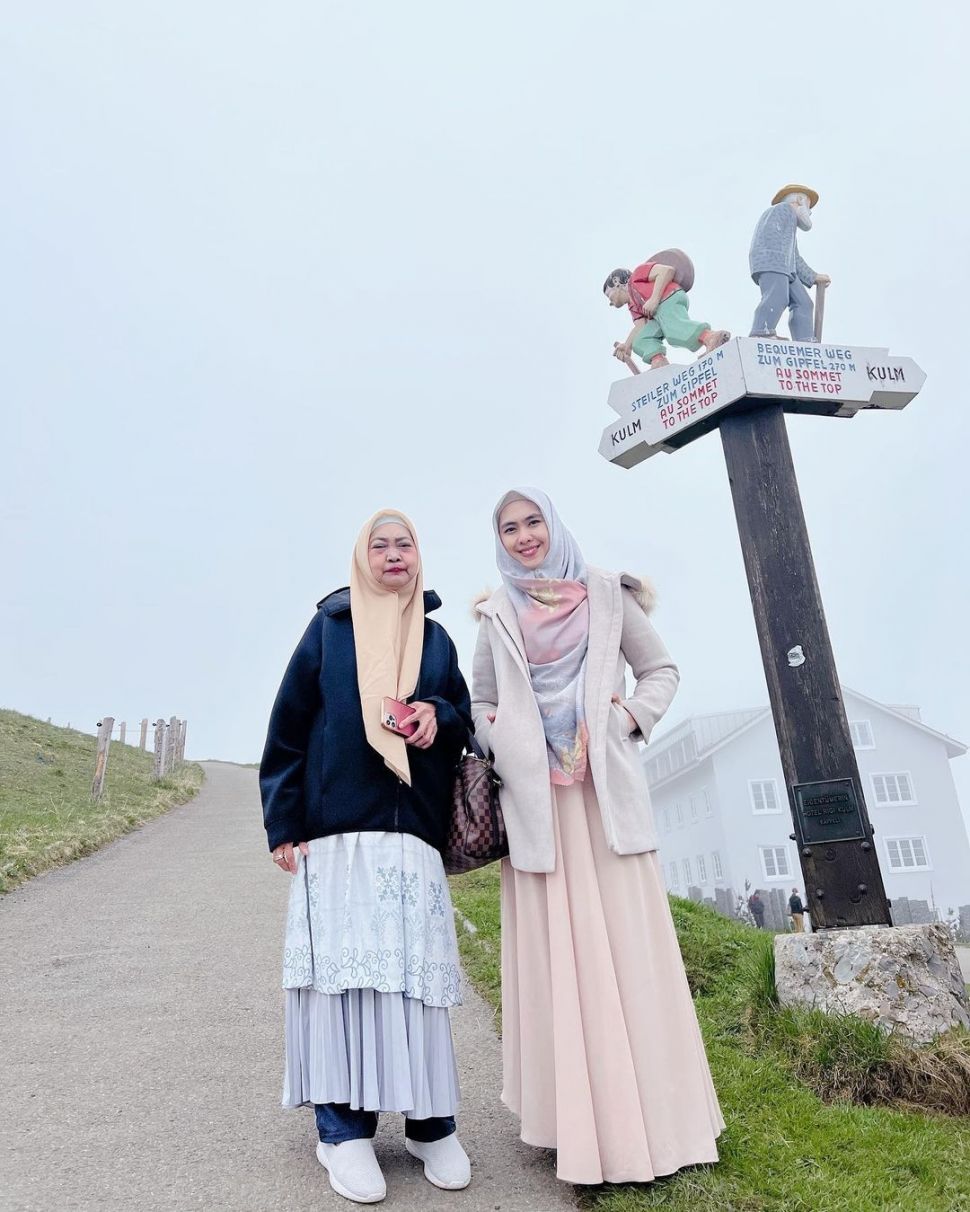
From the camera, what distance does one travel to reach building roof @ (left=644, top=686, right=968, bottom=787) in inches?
1122

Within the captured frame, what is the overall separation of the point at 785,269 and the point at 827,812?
297 centimetres

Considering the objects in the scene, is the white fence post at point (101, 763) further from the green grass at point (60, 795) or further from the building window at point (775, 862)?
the building window at point (775, 862)

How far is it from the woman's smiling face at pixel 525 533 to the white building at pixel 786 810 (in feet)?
78.1

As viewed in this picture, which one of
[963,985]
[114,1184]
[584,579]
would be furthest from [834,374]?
[114,1184]

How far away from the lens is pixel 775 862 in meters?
26.7

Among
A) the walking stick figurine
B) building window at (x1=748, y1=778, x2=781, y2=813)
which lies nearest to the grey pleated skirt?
the walking stick figurine

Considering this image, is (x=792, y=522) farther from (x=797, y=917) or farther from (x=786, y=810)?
(x=786, y=810)

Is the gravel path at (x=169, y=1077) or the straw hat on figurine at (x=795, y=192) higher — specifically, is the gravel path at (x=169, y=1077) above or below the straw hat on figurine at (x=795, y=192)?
below

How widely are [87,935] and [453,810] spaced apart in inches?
181

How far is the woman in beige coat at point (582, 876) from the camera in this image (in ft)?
8.66

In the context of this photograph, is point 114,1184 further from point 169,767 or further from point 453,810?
point 169,767

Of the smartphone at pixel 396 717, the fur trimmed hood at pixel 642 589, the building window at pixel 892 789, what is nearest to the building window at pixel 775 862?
the building window at pixel 892 789

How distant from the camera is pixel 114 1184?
8.82 feet

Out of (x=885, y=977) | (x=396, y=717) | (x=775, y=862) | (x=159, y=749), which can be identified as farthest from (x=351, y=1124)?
(x=775, y=862)
